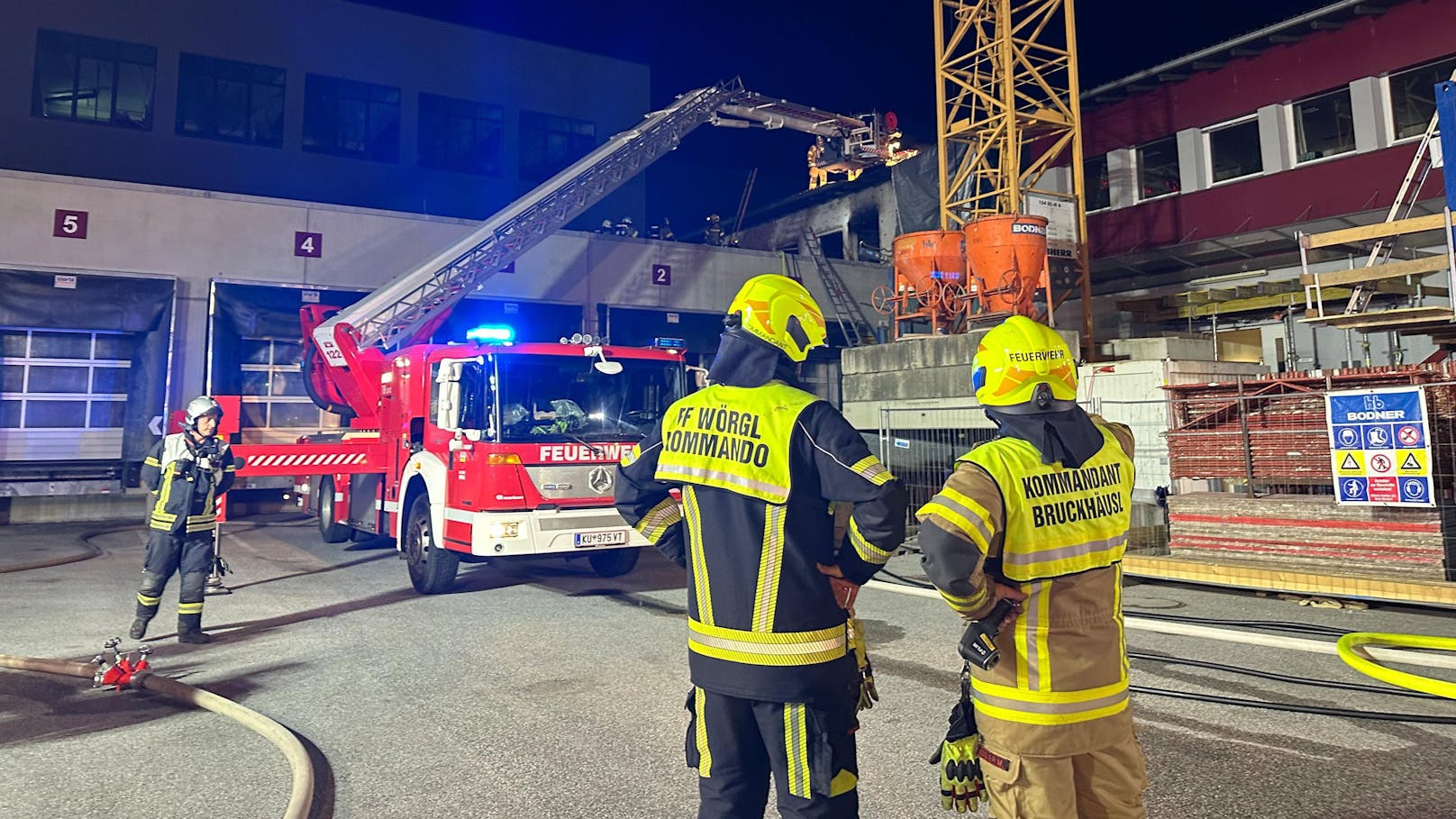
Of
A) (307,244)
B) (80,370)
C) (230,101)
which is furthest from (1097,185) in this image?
(80,370)

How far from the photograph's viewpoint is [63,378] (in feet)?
49.7

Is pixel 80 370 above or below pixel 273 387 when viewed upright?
above

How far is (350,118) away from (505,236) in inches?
386

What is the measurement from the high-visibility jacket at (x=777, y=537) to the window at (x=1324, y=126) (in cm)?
1779

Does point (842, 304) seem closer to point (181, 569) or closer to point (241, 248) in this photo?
point (241, 248)

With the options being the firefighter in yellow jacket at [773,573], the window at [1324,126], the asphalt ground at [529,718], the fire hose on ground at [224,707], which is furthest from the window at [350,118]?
Answer: the firefighter in yellow jacket at [773,573]

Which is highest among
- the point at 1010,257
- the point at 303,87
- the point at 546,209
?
the point at 303,87

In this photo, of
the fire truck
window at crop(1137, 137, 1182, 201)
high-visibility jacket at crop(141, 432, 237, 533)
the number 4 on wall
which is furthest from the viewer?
window at crop(1137, 137, 1182, 201)

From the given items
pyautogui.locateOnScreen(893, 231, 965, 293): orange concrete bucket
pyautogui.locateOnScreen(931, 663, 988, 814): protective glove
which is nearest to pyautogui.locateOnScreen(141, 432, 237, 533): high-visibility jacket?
pyautogui.locateOnScreen(931, 663, 988, 814): protective glove

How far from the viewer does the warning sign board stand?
6.79 metres

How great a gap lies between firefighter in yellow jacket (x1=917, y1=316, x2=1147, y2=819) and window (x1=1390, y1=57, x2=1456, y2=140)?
17.0 m

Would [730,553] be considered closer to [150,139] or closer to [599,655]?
[599,655]

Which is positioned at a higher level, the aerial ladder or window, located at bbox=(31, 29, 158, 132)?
window, located at bbox=(31, 29, 158, 132)

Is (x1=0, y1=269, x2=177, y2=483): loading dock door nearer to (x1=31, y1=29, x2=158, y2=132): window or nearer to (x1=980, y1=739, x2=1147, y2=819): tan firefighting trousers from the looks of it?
(x1=31, y1=29, x2=158, y2=132): window
